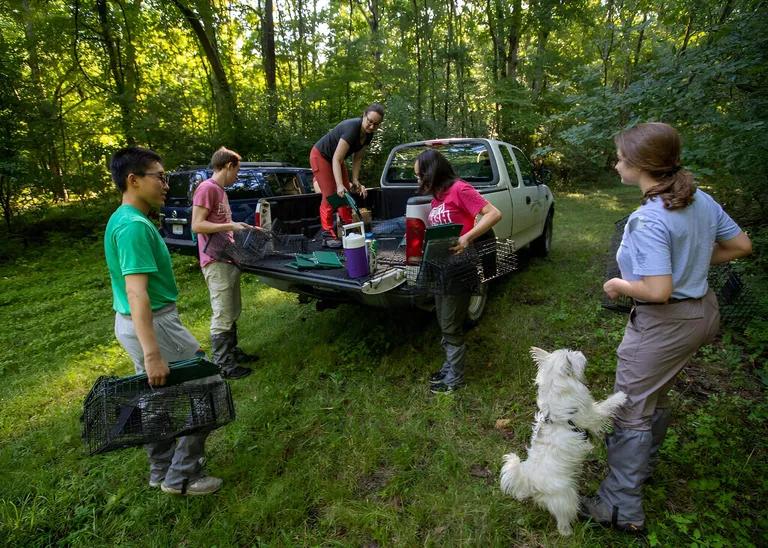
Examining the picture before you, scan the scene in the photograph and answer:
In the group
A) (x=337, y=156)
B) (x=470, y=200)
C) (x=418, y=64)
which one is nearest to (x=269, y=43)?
(x=418, y=64)

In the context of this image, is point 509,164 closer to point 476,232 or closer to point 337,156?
point 337,156

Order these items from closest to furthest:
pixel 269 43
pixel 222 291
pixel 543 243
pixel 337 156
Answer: pixel 222 291, pixel 337 156, pixel 543 243, pixel 269 43

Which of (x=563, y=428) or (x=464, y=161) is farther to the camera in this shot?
→ (x=464, y=161)

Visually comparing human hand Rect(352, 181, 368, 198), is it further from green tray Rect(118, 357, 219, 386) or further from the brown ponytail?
the brown ponytail

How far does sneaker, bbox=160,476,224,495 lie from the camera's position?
2.21 m

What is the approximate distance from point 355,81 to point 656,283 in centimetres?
1227

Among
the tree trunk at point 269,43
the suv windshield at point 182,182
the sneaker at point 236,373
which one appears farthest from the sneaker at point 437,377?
the tree trunk at point 269,43

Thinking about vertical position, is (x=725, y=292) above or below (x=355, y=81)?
below

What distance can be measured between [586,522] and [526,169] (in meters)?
4.83

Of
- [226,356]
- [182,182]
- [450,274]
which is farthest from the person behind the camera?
[182,182]

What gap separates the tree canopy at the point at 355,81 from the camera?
146 inches

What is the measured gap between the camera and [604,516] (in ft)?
6.23

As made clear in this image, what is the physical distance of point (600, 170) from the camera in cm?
1772

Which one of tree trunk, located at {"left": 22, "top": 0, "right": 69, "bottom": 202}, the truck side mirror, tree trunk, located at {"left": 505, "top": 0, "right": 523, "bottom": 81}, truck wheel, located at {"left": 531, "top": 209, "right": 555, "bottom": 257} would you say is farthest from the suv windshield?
tree trunk, located at {"left": 505, "top": 0, "right": 523, "bottom": 81}
